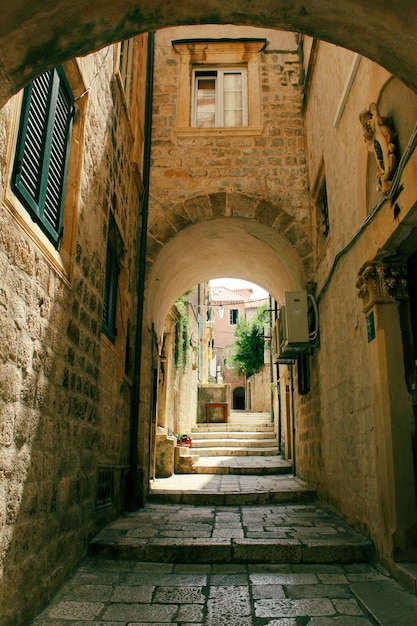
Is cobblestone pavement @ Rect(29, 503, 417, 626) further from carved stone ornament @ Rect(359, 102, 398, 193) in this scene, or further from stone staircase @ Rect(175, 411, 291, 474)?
stone staircase @ Rect(175, 411, 291, 474)

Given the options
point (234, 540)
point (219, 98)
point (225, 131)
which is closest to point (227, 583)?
point (234, 540)

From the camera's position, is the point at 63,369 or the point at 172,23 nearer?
the point at 172,23

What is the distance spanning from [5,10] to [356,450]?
4.44 meters

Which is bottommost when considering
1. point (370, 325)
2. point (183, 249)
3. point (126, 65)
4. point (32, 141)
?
point (370, 325)

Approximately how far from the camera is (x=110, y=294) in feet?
19.3

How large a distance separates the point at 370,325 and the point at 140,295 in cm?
373

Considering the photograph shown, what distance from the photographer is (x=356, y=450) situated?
15.9 feet

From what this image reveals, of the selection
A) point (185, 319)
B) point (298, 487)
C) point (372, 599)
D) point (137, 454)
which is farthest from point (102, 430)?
point (185, 319)

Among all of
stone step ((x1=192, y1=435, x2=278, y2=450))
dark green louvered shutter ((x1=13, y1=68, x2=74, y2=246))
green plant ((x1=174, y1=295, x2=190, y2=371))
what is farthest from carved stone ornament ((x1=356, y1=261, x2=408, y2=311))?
stone step ((x1=192, y1=435, x2=278, y2=450))

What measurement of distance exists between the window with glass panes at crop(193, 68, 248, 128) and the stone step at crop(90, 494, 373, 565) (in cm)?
615

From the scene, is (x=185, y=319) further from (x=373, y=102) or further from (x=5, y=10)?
(x=5, y=10)

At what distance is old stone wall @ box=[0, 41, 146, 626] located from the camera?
2.66 metres

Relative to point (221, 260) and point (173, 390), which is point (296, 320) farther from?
point (173, 390)

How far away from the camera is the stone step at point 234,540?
13.8 ft
